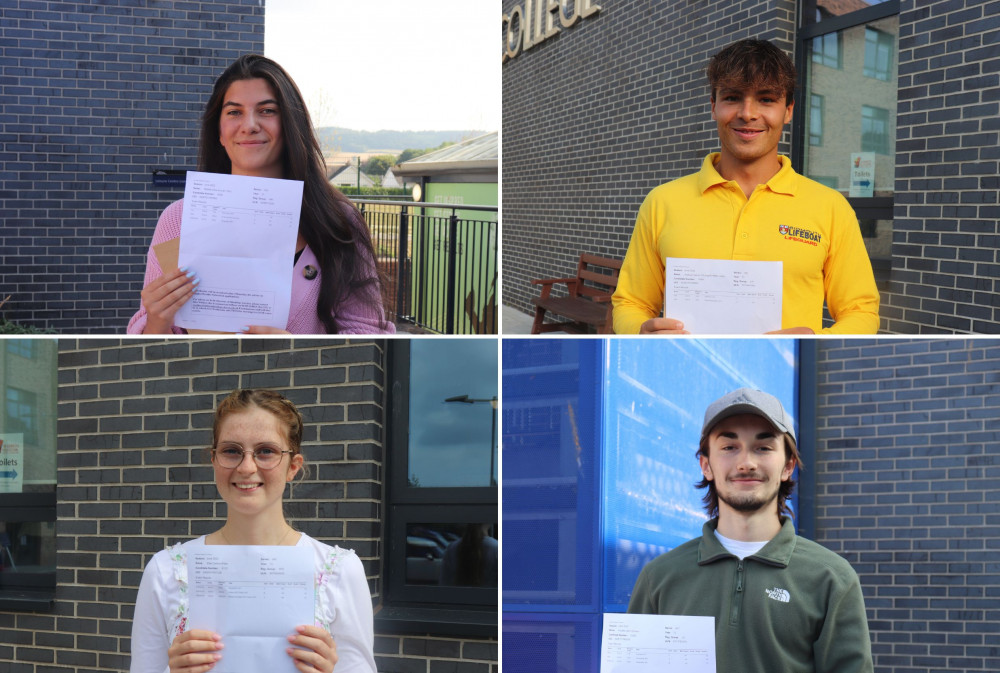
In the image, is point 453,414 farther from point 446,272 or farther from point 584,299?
point 446,272

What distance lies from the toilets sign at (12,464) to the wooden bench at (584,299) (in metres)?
5.34

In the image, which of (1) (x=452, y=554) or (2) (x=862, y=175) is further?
(2) (x=862, y=175)

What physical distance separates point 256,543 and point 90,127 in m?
6.74

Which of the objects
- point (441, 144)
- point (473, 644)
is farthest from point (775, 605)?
point (441, 144)

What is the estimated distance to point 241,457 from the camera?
8.89ft

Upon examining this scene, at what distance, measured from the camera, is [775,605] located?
2.51 meters

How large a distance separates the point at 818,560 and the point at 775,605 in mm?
186

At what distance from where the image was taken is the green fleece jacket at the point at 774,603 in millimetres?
2426

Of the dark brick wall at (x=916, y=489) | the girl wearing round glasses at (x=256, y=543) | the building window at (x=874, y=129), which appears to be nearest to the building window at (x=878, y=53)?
the building window at (x=874, y=129)

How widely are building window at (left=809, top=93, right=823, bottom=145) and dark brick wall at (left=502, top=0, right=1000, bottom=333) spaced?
0.24m

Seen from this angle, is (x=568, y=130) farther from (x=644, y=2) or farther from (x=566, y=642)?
(x=566, y=642)

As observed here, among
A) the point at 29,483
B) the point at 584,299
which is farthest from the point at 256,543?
the point at 584,299

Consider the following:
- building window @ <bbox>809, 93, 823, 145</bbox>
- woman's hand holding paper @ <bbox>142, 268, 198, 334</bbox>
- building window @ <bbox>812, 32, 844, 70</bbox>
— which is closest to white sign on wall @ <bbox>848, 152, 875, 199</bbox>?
building window @ <bbox>809, 93, 823, 145</bbox>

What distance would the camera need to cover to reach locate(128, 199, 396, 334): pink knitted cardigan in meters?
2.74
